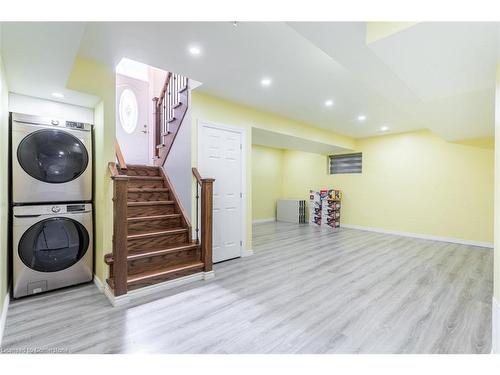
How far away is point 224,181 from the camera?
3656 mm

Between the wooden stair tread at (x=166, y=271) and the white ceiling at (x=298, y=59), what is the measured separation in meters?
2.01

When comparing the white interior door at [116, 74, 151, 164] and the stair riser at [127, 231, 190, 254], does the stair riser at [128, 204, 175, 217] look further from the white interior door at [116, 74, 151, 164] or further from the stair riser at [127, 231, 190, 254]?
the white interior door at [116, 74, 151, 164]

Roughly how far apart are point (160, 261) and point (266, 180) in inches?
211

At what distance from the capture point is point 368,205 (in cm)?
613

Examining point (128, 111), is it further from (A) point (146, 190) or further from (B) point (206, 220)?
(B) point (206, 220)

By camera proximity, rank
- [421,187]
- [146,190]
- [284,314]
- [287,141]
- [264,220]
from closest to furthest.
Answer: [284,314] < [146,190] < [287,141] < [421,187] < [264,220]

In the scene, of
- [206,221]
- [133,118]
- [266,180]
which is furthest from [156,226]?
[266,180]

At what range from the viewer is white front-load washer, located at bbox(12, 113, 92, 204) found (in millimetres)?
2314

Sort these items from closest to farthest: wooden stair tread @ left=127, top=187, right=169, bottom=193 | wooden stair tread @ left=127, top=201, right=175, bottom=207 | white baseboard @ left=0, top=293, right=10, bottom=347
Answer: white baseboard @ left=0, top=293, right=10, bottom=347, wooden stair tread @ left=127, top=201, right=175, bottom=207, wooden stair tread @ left=127, top=187, right=169, bottom=193

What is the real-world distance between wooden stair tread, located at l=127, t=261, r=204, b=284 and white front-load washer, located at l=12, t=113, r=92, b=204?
3.51ft

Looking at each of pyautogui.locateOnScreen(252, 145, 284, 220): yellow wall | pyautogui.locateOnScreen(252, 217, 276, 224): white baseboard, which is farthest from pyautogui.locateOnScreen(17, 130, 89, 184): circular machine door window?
pyautogui.locateOnScreen(252, 217, 276, 224): white baseboard

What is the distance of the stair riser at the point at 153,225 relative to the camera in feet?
9.77
